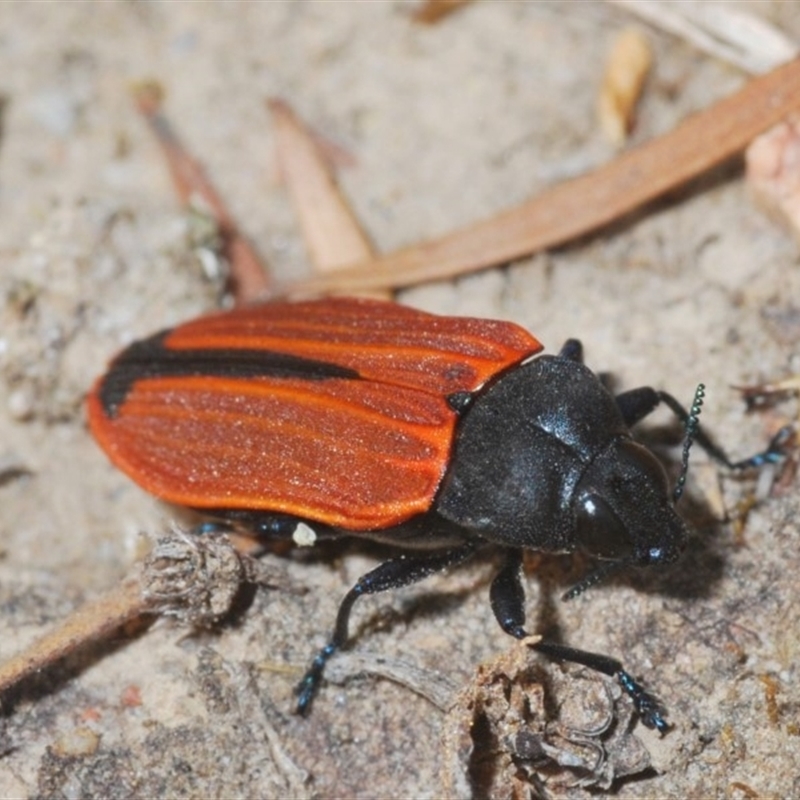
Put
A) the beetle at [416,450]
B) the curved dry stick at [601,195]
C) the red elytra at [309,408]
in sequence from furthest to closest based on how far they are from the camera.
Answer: the curved dry stick at [601,195], the red elytra at [309,408], the beetle at [416,450]

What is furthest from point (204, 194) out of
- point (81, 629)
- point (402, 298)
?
point (81, 629)

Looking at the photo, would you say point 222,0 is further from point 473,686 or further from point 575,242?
point 473,686

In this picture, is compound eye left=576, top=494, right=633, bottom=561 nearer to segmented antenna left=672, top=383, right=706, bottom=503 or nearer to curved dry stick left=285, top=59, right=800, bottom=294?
segmented antenna left=672, top=383, right=706, bottom=503

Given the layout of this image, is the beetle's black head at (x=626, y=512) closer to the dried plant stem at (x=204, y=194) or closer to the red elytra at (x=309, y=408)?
the red elytra at (x=309, y=408)

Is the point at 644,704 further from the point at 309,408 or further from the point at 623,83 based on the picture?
the point at 623,83

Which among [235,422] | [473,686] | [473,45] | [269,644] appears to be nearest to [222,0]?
[473,45]

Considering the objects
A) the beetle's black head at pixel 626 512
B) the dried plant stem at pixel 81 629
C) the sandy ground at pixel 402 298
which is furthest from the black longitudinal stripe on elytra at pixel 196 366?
the beetle's black head at pixel 626 512
